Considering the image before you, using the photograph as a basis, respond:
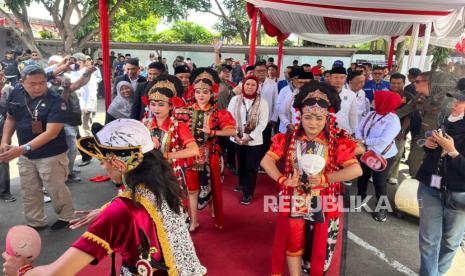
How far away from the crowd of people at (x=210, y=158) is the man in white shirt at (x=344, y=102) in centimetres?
2

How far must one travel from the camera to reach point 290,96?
5.09m

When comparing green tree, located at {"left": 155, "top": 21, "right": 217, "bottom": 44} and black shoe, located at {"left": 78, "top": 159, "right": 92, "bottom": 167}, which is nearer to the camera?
black shoe, located at {"left": 78, "top": 159, "right": 92, "bottom": 167}

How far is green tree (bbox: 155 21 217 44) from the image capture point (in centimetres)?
2691

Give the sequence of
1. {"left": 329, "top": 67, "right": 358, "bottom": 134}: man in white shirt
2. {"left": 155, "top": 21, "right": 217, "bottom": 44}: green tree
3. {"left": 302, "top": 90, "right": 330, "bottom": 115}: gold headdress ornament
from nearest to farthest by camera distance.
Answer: {"left": 302, "top": 90, "right": 330, "bottom": 115}: gold headdress ornament
{"left": 329, "top": 67, "right": 358, "bottom": 134}: man in white shirt
{"left": 155, "top": 21, "right": 217, "bottom": 44}: green tree

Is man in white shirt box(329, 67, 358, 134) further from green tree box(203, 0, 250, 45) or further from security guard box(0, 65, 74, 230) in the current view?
green tree box(203, 0, 250, 45)

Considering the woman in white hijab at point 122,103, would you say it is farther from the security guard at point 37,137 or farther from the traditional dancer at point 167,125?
the traditional dancer at point 167,125

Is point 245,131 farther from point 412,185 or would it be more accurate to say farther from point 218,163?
point 412,185

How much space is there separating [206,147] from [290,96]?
6.46ft

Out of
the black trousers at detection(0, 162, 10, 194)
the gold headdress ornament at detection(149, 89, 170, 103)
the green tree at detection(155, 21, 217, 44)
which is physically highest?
the green tree at detection(155, 21, 217, 44)

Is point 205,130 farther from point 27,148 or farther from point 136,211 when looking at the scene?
point 136,211

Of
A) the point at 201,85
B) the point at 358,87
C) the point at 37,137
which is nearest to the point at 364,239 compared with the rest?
the point at 358,87

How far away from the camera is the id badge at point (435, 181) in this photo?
254cm

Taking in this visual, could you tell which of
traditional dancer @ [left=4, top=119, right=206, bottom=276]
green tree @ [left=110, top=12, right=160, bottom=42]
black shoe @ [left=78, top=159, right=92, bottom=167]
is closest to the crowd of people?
traditional dancer @ [left=4, top=119, right=206, bottom=276]

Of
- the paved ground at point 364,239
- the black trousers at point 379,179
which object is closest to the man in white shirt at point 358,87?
the black trousers at point 379,179
